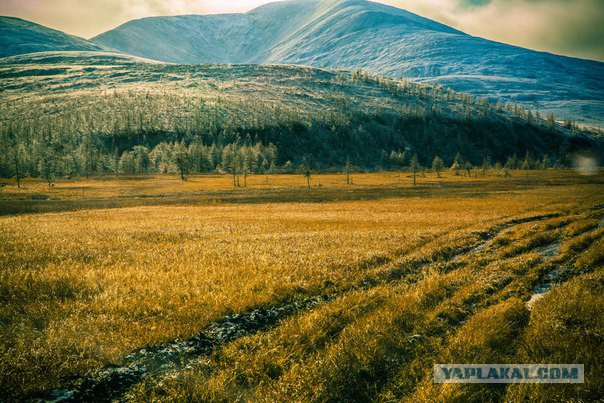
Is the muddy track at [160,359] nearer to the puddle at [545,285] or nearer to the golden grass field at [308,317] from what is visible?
the golden grass field at [308,317]

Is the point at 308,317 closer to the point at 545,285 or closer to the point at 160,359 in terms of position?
the point at 160,359

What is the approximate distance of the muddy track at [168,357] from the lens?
22.1ft

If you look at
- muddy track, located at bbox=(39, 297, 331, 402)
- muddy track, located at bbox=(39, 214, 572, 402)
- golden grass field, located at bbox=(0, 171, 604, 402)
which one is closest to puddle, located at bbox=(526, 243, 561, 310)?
golden grass field, located at bbox=(0, 171, 604, 402)

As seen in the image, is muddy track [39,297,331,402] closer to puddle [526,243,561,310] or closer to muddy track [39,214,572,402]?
muddy track [39,214,572,402]

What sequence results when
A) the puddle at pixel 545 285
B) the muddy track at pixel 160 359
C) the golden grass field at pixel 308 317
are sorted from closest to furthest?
the muddy track at pixel 160 359, the golden grass field at pixel 308 317, the puddle at pixel 545 285

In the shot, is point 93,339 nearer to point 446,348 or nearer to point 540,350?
point 446,348

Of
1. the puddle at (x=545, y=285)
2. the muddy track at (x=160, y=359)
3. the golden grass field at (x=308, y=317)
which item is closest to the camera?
the muddy track at (x=160, y=359)

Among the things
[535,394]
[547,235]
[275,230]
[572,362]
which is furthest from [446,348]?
[275,230]

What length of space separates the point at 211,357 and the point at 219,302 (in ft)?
11.4

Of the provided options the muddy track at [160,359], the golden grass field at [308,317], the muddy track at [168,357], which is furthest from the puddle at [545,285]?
the muddy track at [160,359]

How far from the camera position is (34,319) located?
9.74m

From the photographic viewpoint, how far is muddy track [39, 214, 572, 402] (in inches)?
265

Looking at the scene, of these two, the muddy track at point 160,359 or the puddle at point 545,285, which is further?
the puddle at point 545,285

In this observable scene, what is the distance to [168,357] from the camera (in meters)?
8.03
